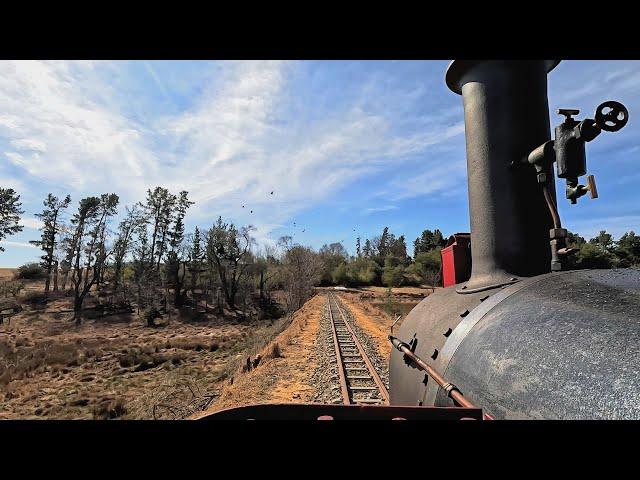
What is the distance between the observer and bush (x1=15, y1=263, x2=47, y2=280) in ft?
187

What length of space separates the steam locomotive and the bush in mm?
70983

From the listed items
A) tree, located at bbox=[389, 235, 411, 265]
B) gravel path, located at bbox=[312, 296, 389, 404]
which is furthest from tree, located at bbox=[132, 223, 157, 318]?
tree, located at bbox=[389, 235, 411, 265]

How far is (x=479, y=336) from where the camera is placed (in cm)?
254

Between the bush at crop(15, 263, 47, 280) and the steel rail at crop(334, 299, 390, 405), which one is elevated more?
the bush at crop(15, 263, 47, 280)

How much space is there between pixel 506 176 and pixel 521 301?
5.29 ft

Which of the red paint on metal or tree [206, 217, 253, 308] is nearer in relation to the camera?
the red paint on metal

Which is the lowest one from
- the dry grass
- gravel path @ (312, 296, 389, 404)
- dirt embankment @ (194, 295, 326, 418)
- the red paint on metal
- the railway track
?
the dry grass

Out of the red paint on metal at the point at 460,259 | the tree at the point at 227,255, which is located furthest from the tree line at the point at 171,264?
the red paint on metal at the point at 460,259

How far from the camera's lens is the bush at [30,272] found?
187 ft

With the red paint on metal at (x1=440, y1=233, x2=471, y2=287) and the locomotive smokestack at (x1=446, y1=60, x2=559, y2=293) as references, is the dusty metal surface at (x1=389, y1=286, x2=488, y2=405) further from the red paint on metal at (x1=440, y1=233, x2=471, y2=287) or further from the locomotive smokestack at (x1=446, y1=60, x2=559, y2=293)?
the red paint on metal at (x1=440, y1=233, x2=471, y2=287)

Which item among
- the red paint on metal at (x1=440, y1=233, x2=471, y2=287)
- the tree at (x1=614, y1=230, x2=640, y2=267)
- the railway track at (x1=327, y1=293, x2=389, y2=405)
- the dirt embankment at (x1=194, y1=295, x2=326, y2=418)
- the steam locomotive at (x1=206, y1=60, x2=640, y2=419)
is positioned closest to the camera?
the steam locomotive at (x1=206, y1=60, x2=640, y2=419)
